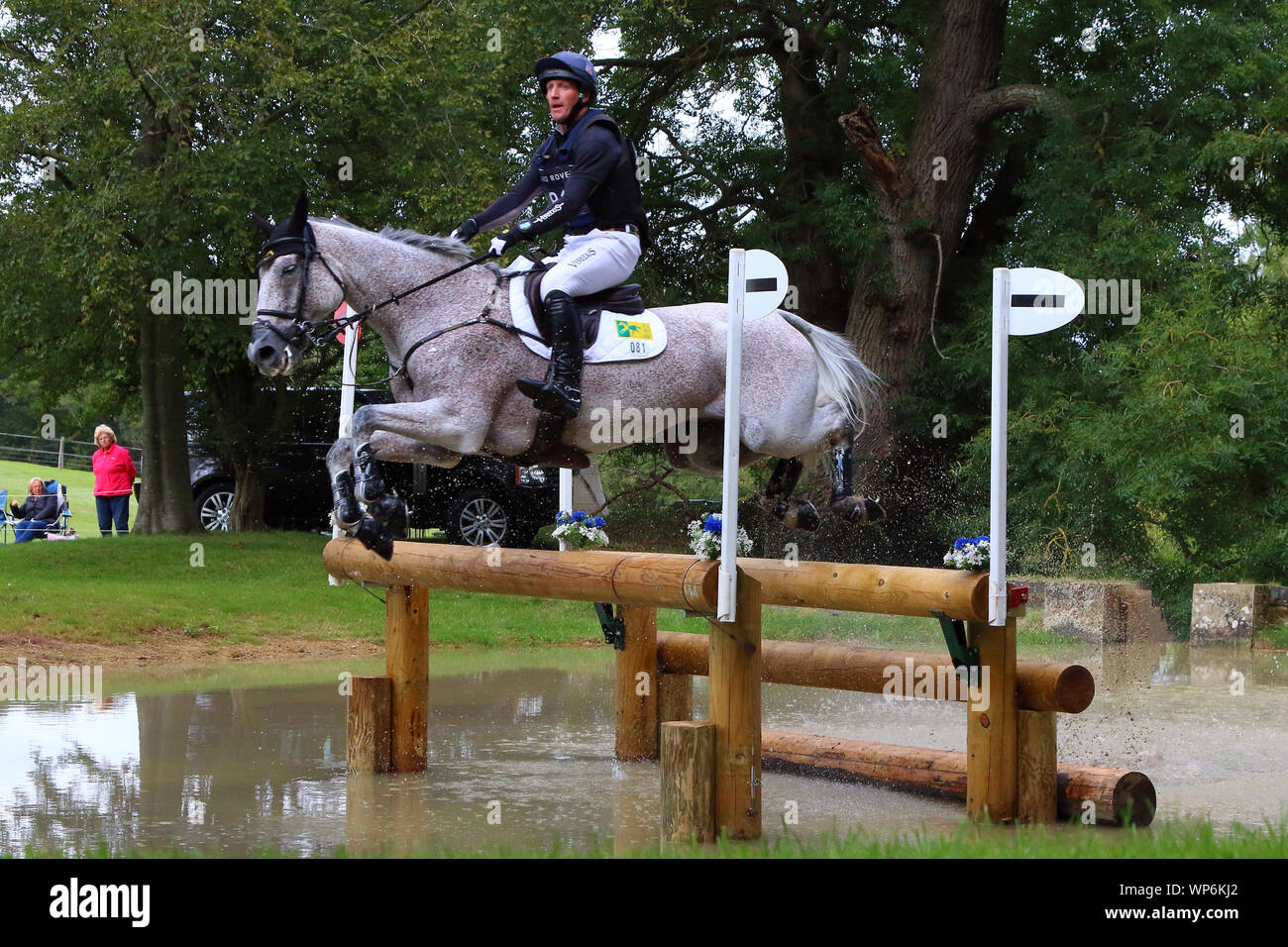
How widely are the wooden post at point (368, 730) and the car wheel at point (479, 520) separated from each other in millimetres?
7564

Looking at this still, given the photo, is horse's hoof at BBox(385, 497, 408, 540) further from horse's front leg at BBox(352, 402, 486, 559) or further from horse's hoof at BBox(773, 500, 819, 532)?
horse's hoof at BBox(773, 500, 819, 532)

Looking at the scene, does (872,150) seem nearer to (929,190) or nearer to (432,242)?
(929,190)

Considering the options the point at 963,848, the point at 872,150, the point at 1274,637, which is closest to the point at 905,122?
the point at 872,150

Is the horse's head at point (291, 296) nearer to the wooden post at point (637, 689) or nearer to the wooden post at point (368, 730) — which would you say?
the wooden post at point (368, 730)

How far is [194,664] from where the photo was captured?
10453 millimetres

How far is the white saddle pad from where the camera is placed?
17.1 feet

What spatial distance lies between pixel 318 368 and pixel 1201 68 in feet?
34.8

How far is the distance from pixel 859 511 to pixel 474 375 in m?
1.61

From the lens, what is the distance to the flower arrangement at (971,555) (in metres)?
5.33

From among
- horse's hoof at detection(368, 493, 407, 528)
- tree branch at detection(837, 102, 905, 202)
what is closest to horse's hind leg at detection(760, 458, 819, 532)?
horse's hoof at detection(368, 493, 407, 528)

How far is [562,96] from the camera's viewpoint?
5.17 m

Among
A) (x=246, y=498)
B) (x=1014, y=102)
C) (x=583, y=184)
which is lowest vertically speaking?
(x=246, y=498)

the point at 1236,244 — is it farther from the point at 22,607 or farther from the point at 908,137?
the point at 22,607
